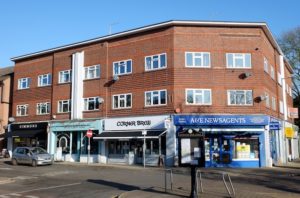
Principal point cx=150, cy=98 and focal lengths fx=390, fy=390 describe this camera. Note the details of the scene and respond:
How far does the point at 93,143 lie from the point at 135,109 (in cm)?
512

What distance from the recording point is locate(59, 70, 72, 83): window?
36.3 metres

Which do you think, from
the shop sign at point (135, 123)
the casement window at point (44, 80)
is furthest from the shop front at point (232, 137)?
the casement window at point (44, 80)

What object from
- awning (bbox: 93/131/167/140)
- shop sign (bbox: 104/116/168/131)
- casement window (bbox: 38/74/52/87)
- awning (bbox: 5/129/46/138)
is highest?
casement window (bbox: 38/74/52/87)

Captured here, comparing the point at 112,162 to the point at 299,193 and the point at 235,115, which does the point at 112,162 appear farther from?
the point at 299,193

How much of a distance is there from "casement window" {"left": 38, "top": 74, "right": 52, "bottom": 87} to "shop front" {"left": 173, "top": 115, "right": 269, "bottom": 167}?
15.2 m

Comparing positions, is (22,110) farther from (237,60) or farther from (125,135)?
(237,60)

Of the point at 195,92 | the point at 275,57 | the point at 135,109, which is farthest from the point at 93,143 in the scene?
the point at 275,57

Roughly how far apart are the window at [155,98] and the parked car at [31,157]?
8.72 metres

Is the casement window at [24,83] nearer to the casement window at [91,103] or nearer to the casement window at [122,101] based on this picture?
the casement window at [91,103]

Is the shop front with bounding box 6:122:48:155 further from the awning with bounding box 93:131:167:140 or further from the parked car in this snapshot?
the awning with bounding box 93:131:167:140

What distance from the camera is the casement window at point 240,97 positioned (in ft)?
97.5

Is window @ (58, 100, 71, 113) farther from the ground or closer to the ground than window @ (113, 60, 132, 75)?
closer to the ground

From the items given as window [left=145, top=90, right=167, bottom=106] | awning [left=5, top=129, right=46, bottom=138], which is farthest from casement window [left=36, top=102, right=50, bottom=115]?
window [left=145, top=90, right=167, bottom=106]

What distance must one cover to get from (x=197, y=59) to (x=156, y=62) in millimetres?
3265
